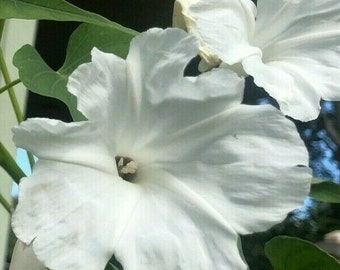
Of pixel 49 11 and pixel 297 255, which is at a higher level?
pixel 49 11

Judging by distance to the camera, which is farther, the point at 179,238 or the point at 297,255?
the point at 297,255

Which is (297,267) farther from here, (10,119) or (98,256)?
(10,119)

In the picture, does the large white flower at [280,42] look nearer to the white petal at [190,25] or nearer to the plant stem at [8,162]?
the white petal at [190,25]

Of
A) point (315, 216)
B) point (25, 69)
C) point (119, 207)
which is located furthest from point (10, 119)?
point (315, 216)

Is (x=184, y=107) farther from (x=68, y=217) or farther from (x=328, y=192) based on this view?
(x=328, y=192)

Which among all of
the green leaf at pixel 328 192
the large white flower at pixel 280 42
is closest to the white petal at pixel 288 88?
the large white flower at pixel 280 42

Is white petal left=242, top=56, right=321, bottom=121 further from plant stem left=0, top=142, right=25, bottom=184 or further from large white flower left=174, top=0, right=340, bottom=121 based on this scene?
plant stem left=0, top=142, right=25, bottom=184

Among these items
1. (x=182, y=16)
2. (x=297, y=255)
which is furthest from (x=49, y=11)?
(x=297, y=255)
